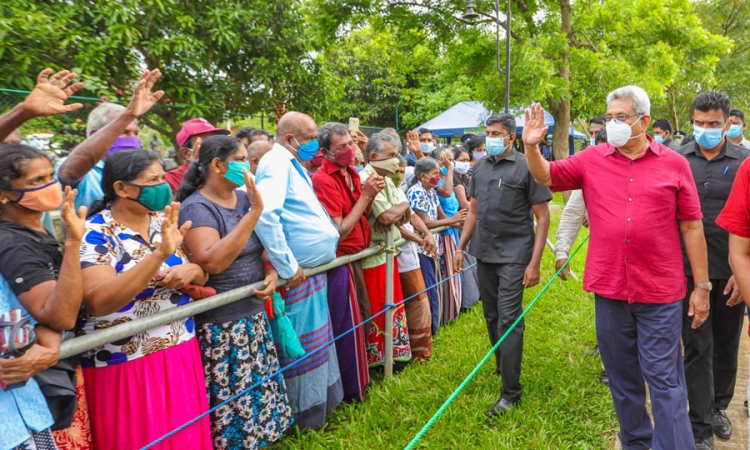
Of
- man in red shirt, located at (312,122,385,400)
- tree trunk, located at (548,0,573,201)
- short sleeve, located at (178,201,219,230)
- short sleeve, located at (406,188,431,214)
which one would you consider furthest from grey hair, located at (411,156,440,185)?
tree trunk, located at (548,0,573,201)

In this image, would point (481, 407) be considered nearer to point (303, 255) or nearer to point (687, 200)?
point (303, 255)

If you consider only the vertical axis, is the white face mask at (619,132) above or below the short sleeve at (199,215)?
above

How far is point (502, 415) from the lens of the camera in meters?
3.47

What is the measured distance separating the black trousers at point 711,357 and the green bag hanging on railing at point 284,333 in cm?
234

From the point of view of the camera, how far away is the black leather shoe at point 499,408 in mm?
3482

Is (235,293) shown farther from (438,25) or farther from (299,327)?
(438,25)

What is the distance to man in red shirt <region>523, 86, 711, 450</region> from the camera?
2.66m

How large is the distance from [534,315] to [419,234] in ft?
5.68

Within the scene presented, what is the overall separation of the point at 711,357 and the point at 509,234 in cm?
140

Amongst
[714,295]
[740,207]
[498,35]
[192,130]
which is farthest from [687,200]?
[498,35]

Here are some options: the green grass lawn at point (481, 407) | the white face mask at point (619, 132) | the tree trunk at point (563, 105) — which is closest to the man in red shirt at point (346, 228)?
the green grass lawn at point (481, 407)

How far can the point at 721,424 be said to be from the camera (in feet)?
10.7

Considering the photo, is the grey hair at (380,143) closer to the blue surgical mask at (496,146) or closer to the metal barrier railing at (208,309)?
the metal barrier railing at (208,309)

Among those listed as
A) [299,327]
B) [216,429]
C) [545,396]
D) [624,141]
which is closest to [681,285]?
[624,141]
